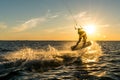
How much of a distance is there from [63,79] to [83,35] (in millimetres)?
21159

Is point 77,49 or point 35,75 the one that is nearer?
point 35,75

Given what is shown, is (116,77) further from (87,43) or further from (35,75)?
(87,43)

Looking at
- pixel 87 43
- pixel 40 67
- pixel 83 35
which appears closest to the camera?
pixel 40 67

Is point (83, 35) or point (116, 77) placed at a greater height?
point (83, 35)

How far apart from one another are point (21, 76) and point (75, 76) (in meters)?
3.66

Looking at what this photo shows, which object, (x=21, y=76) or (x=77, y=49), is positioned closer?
(x=21, y=76)

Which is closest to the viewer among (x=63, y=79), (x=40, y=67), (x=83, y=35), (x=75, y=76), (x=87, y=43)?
(x=63, y=79)

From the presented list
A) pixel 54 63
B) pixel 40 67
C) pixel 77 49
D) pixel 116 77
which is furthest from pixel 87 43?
pixel 116 77

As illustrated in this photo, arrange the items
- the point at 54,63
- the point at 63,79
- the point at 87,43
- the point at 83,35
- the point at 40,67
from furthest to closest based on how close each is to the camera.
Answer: the point at 87,43, the point at 83,35, the point at 54,63, the point at 40,67, the point at 63,79

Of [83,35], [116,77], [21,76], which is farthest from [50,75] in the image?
[83,35]

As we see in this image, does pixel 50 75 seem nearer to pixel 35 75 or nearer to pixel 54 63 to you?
pixel 35 75

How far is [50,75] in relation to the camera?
15.4 meters

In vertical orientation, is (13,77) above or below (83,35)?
below

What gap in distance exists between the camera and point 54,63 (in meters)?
20.6
